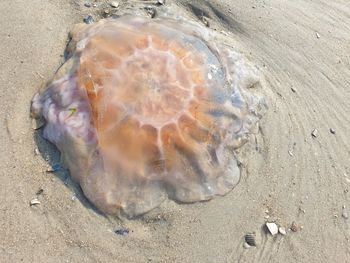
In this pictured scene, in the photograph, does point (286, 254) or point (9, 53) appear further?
point (9, 53)

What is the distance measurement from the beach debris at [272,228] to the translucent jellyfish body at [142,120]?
0.46 meters

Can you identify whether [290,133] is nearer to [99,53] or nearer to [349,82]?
[349,82]

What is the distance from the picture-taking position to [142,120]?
3.75 m

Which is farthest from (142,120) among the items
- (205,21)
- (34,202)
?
(205,21)

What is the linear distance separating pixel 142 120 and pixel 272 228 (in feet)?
4.78

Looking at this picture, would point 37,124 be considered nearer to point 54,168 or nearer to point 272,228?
point 54,168

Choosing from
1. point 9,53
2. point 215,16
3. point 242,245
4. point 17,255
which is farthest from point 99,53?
point 242,245

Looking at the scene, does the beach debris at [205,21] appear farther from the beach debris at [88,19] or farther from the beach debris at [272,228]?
the beach debris at [272,228]

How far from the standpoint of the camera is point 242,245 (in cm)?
382

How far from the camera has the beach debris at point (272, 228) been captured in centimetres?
388

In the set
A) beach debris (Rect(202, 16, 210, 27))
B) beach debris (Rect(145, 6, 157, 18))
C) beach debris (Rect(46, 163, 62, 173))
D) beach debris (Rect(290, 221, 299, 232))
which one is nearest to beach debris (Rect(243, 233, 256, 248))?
beach debris (Rect(290, 221, 299, 232))

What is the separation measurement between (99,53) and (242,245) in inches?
81.9

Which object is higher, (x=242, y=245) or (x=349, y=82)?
(x=349, y=82)

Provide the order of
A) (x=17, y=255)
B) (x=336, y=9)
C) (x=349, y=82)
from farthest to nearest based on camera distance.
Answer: (x=336, y=9)
(x=349, y=82)
(x=17, y=255)
